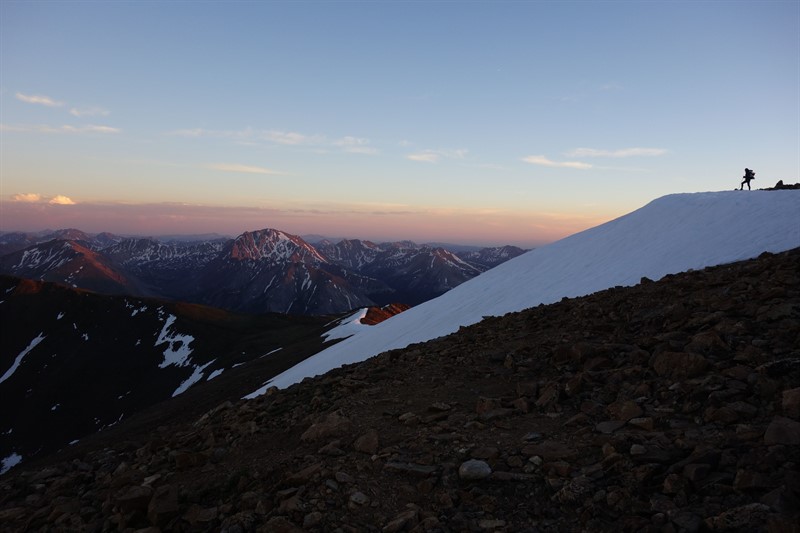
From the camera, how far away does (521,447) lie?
20.6ft

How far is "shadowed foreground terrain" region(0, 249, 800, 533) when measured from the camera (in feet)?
15.6

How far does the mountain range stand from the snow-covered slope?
802 cm

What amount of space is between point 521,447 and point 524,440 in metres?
0.24

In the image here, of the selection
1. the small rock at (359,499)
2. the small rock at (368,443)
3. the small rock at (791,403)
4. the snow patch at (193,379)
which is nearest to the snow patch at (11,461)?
the snow patch at (193,379)

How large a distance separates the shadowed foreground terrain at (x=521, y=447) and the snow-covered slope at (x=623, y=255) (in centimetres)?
968

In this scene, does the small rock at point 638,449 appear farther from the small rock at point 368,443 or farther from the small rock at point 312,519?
the small rock at point 312,519

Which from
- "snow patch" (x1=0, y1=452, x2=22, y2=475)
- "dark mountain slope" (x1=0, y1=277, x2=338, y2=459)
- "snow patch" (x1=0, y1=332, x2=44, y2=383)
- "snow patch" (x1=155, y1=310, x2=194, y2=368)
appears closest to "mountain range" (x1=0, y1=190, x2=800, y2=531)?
"dark mountain slope" (x1=0, y1=277, x2=338, y2=459)

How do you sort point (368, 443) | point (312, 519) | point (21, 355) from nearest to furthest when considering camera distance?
point (312, 519)
point (368, 443)
point (21, 355)

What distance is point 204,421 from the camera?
1146 centimetres

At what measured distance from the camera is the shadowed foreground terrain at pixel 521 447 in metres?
4.75

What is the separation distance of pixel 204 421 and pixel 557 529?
9.71m

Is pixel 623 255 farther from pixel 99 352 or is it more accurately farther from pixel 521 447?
pixel 99 352

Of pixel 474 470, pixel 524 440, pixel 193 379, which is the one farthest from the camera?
pixel 193 379

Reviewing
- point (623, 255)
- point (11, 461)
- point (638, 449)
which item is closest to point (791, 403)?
point (638, 449)
